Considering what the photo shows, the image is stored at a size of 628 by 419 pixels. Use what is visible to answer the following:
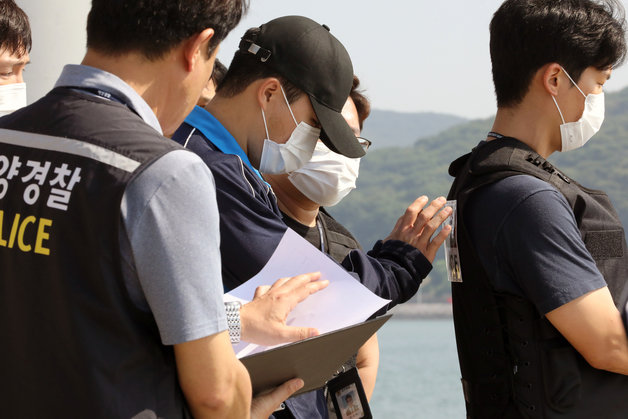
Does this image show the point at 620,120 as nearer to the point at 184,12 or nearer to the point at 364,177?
the point at 364,177

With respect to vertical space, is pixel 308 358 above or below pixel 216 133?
below

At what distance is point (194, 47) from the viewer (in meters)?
1.73

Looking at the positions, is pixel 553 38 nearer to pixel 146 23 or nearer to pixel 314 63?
pixel 314 63

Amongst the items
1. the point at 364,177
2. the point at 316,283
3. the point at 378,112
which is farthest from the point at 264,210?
the point at 378,112

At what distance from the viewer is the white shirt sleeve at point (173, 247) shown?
5.01 feet

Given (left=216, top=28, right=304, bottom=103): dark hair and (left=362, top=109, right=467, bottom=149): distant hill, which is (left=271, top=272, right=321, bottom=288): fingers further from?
(left=362, top=109, right=467, bottom=149): distant hill

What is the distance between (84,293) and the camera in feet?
5.11

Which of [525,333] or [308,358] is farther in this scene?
[525,333]

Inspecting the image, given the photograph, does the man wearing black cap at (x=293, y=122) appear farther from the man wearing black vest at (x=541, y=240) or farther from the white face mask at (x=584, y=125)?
the white face mask at (x=584, y=125)

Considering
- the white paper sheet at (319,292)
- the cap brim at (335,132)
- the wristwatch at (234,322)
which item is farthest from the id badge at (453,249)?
the wristwatch at (234,322)

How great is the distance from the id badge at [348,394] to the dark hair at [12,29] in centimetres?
178

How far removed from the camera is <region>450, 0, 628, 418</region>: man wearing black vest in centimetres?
247

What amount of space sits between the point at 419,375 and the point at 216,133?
46024 mm

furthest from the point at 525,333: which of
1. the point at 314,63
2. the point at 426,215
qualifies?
the point at 314,63
